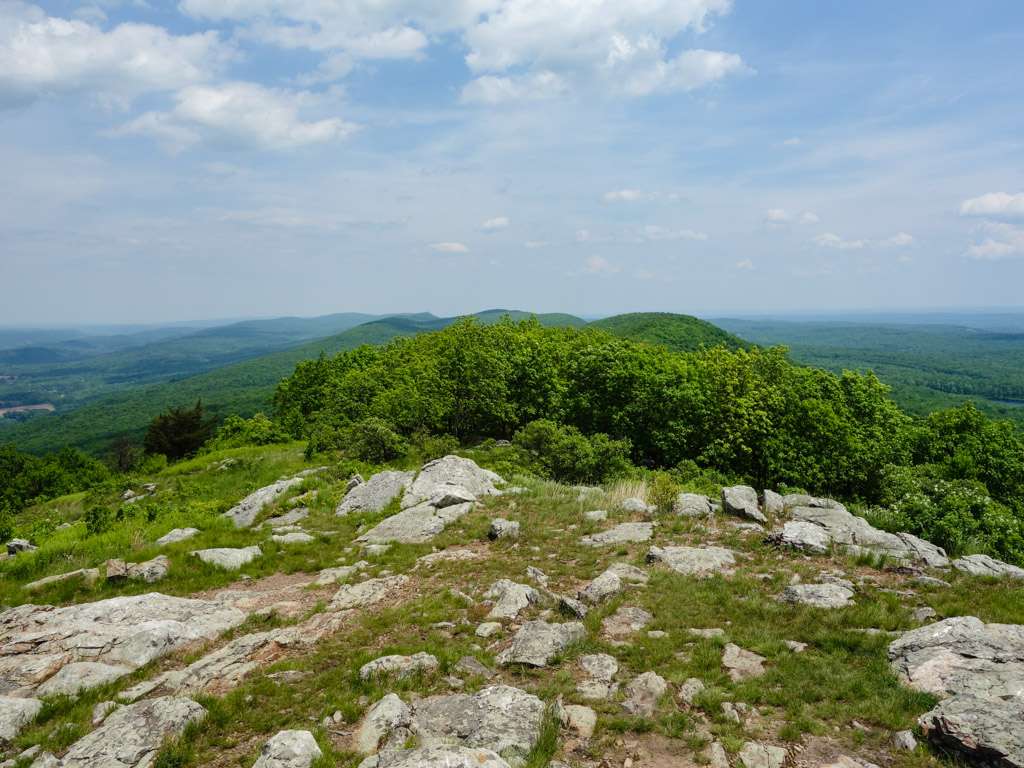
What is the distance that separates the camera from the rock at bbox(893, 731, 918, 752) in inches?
290

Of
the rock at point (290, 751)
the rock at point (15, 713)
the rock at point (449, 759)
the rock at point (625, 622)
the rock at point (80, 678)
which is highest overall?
the rock at point (449, 759)

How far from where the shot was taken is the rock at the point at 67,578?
13.2 meters

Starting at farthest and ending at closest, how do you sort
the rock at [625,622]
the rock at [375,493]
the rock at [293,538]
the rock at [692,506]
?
1. the rock at [375,493]
2. the rock at [692,506]
3. the rock at [293,538]
4. the rock at [625,622]

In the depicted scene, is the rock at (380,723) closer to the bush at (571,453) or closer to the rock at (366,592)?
the rock at (366,592)


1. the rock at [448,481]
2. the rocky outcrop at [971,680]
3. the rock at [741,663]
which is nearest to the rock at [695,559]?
the rock at [741,663]

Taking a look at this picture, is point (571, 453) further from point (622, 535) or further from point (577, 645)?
point (577, 645)

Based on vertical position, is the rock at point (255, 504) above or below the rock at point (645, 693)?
below

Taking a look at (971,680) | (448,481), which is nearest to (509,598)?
(971,680)

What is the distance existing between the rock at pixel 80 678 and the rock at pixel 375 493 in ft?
32.9

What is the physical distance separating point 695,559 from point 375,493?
40.9 ft

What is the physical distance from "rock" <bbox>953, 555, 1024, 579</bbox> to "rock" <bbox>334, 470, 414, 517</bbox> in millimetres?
17790

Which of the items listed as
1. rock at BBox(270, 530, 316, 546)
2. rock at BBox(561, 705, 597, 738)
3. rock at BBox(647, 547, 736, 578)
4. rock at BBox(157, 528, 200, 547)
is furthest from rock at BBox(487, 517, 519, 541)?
rock at BBox(157, 528, 200, 547)

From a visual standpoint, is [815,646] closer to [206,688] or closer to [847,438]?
[206,688]

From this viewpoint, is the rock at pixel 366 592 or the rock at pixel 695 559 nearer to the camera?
the rock at pixel 366 592
